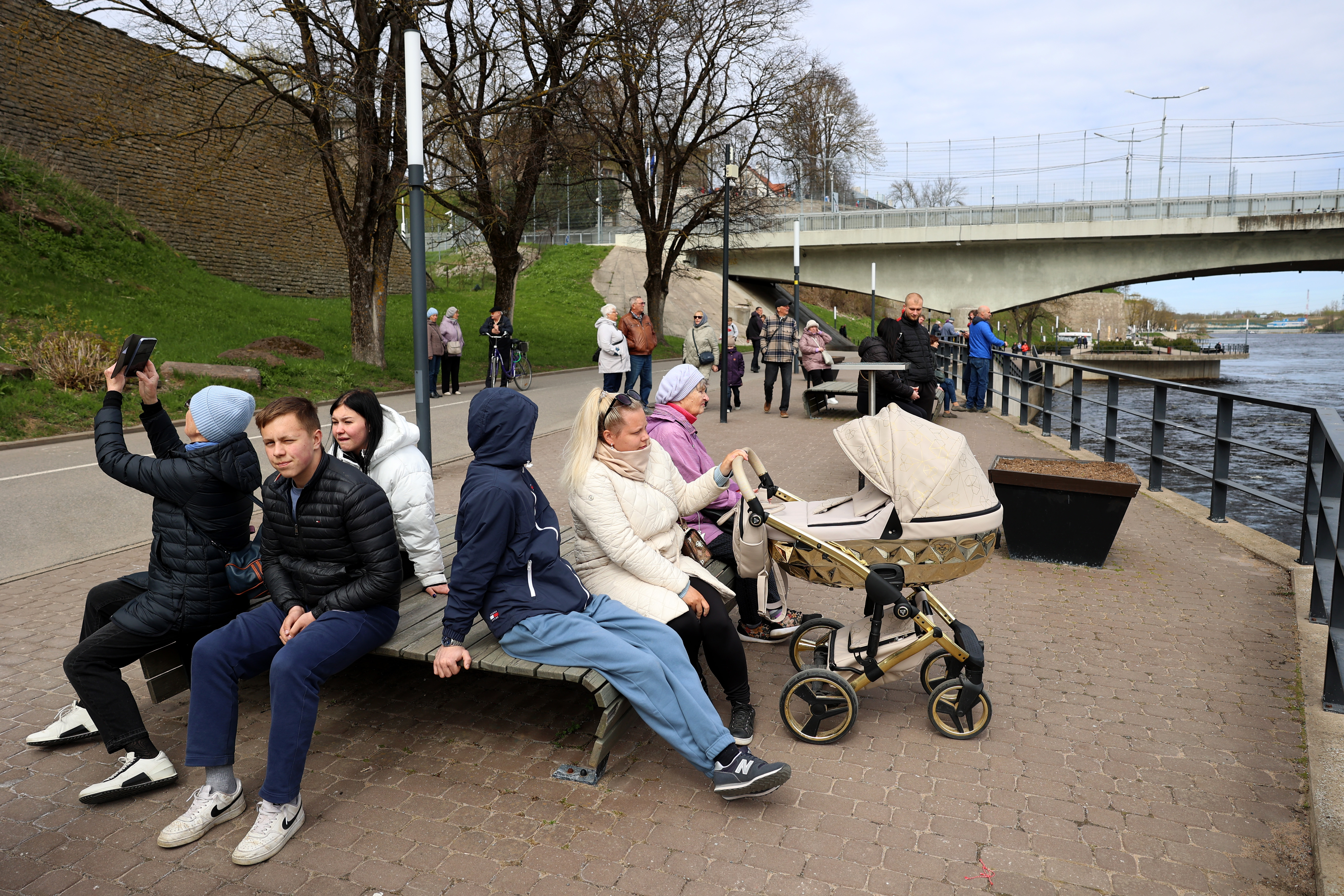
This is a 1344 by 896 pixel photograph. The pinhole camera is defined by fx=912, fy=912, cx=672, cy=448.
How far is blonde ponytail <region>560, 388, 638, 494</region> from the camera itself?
13.0ft

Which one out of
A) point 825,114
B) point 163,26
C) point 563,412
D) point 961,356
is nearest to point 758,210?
point 961,356

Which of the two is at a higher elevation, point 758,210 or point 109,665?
point 758,210

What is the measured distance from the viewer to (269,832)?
316cm

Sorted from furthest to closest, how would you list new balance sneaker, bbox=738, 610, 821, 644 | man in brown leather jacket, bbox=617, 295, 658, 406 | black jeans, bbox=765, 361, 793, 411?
black jeans, bbox=765, 361, 793, 411, man in brown leather jacket, bbox=617, 295, 658, 406, new balance sneaker, bbox=738, 610, 821, 644

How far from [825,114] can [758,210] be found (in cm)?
2829

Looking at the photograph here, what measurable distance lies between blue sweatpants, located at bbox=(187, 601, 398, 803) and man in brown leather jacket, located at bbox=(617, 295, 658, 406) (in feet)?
39.3

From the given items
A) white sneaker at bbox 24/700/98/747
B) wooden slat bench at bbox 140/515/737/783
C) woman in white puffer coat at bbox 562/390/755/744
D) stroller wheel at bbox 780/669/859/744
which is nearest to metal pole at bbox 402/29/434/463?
wooden slat bench at bbox 140/515/737/783

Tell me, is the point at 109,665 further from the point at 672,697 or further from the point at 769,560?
the point at 769,560

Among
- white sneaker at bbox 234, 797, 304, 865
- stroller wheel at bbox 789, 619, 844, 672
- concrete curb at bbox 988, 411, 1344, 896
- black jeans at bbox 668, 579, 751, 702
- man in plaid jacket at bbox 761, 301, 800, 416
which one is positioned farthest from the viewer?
man in plaid jacket at bbox 761, 301, 800, 416

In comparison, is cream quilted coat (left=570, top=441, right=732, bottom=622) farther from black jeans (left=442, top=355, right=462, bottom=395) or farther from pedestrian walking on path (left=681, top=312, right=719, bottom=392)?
black jeans (left=442, top=355, right=462, bottom=395)

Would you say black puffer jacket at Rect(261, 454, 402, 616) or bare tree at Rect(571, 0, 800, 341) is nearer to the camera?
black puffer jacket at Rect(261, 454, 402, 616)

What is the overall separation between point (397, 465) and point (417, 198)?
8.35ft

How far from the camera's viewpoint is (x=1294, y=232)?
1256 inches

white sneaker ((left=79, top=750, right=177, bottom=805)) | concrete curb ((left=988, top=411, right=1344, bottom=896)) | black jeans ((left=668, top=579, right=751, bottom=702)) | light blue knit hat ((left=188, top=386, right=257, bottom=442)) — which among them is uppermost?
light blue knit hat ((left=188, top=386, right=257, bottom=442))
